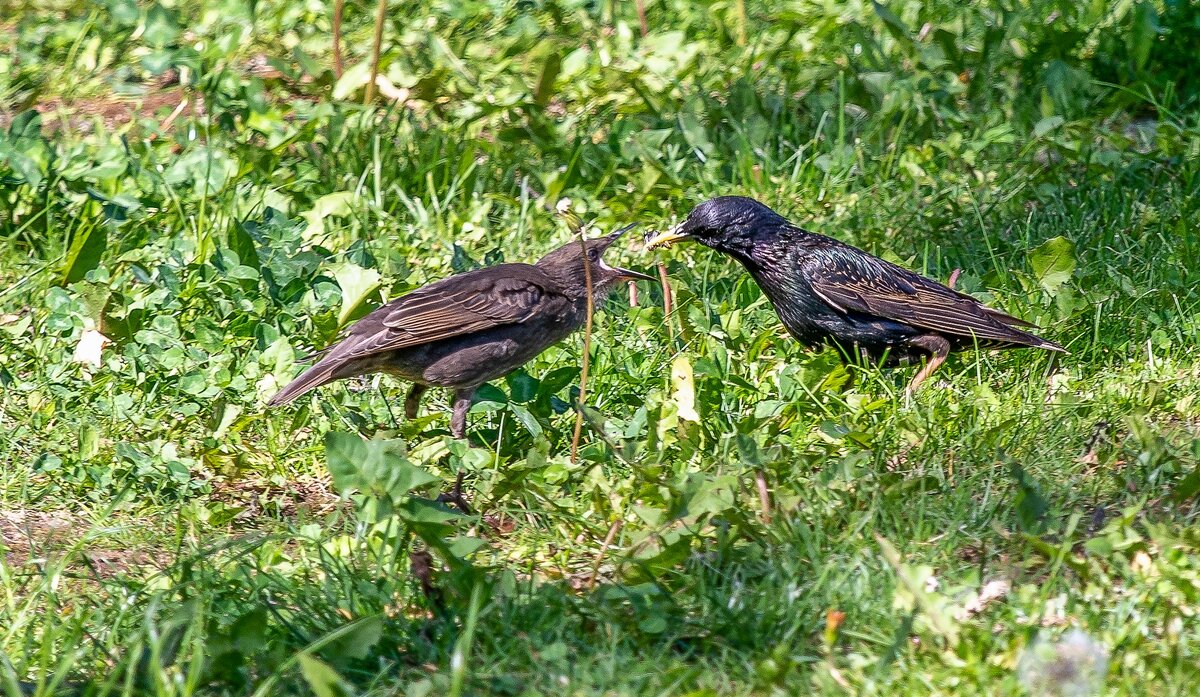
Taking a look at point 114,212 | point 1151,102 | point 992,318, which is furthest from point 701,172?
point 114,212

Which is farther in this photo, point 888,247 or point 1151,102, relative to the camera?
point 1151,102

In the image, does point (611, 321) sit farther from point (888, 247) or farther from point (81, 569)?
point (81, 569)

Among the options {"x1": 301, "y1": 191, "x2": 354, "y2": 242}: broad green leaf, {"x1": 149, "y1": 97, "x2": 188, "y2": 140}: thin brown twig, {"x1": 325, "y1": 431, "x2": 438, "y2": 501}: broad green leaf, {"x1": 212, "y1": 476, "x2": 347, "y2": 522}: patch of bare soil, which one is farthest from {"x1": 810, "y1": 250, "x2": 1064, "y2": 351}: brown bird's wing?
{"x1": 149, "y1": 97, "x2": 188, "y2": 140}: thin brown twig

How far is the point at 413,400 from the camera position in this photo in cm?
594

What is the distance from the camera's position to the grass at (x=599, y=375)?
3832 millimetres

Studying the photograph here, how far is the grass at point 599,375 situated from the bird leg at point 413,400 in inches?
5.1

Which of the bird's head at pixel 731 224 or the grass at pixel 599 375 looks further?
the bird's head at pixel 731 224

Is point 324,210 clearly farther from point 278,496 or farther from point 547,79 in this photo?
point 278,496

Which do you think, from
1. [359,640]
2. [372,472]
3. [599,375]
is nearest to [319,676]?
[359,640]

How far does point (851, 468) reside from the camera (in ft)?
14.6

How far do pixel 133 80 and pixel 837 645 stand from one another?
6.83 meters

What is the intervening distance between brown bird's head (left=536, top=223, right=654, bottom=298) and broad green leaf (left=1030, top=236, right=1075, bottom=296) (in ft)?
5.39

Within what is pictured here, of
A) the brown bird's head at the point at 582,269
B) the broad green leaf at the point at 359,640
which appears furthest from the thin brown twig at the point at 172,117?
the broad green leaf at the point at 359,640

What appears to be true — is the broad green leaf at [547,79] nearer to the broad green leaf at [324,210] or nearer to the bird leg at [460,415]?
the broad green leaf at [324,210]
